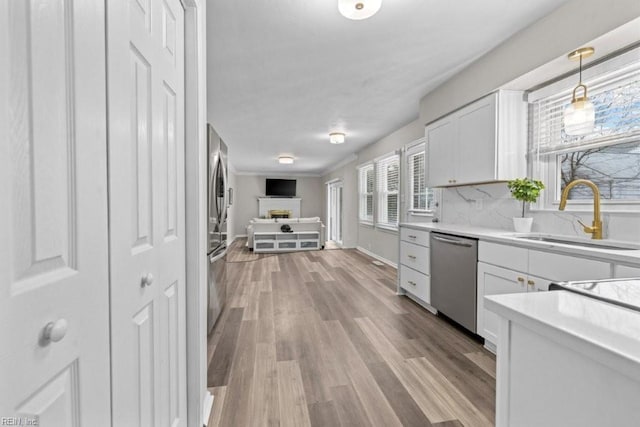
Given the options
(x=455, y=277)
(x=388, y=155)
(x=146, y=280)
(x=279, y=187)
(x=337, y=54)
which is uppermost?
(x=337, y=54)

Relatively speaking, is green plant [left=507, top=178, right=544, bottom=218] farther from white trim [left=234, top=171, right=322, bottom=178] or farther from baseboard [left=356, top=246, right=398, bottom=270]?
white trim [left=234, top=171, right=322, bottom=178]

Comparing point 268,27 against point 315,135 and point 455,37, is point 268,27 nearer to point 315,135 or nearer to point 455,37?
point 455,37

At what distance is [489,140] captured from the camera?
2604mm

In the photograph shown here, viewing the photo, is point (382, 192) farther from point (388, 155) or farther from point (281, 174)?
point (281, 174)

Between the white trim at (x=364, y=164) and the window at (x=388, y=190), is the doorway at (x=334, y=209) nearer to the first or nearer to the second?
the white trim at (x=364, y=164)

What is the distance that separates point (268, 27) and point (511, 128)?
2236mm

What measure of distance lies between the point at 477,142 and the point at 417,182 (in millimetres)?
1974

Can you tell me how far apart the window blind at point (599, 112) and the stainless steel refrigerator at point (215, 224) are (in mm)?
2804

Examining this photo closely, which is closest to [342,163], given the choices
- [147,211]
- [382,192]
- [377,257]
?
[382,192]

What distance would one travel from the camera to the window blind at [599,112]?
190 cm

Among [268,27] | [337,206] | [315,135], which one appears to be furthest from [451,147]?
[337,206]

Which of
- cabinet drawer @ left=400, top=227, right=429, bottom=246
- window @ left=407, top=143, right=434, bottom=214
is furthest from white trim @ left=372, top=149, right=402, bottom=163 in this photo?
cabinet drawer @ left=400, top=227, right=429, bottom=246

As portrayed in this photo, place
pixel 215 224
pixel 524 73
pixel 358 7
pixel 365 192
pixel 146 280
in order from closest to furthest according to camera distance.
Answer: pixel 146 280 < pixel 358 7 < pixel 524 73 < pixel 215 224 < pixel 365 192

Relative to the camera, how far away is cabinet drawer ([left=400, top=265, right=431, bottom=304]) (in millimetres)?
3080
